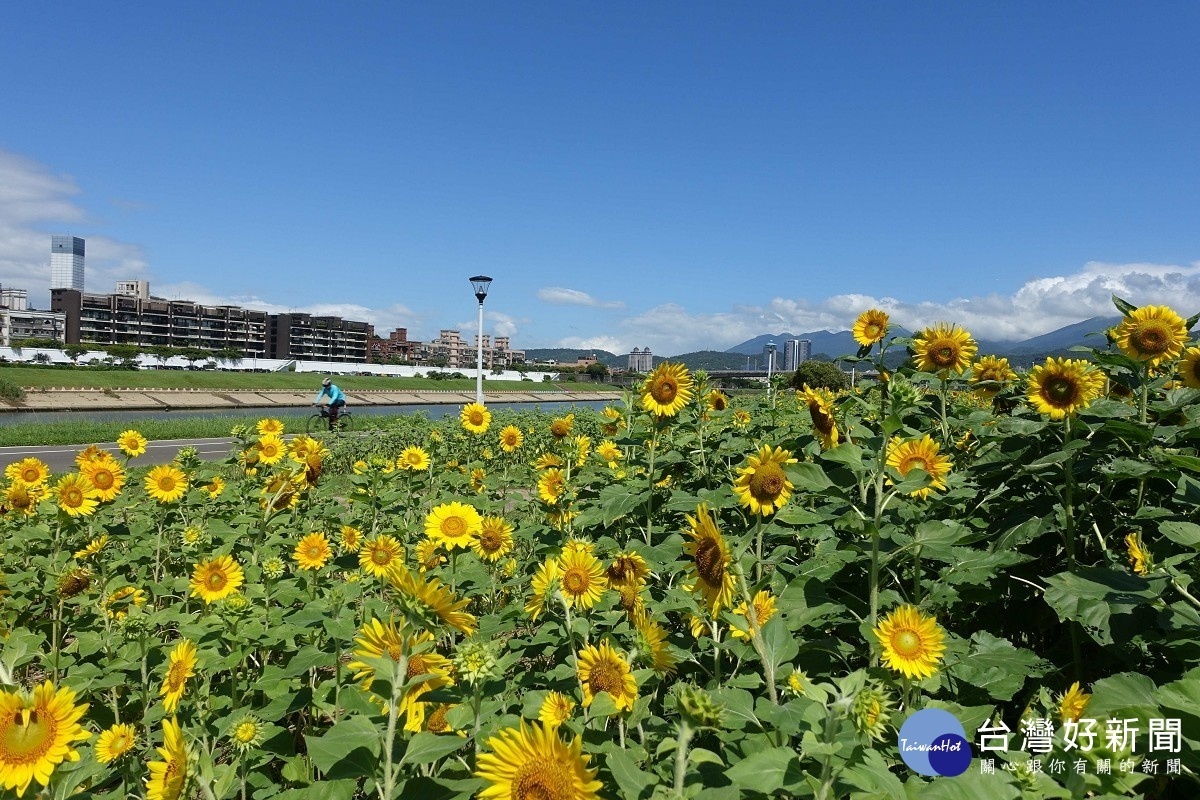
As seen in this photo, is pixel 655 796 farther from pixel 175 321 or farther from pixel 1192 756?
pixel 175 321

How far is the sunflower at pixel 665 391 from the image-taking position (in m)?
3.23

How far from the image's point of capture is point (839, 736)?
1179 millimetres

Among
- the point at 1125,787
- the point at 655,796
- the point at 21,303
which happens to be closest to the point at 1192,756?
the point at 1125,787

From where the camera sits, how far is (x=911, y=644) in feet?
5.53

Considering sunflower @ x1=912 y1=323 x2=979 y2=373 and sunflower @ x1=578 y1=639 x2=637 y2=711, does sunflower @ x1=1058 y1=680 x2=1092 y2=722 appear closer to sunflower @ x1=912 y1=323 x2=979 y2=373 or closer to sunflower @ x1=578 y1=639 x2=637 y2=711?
sunflower @ x1=578 y1=639 x2=637 y2=711

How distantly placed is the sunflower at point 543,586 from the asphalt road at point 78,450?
10.1 meters

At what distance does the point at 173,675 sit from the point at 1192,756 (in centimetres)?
260

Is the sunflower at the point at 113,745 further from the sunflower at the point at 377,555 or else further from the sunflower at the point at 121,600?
the sunflower at the point at 121,600

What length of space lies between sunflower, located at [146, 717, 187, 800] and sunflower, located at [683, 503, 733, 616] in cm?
135

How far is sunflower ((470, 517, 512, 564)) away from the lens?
316 cm

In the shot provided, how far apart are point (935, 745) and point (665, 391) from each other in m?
2.16

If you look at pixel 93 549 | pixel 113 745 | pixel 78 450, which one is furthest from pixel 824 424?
pixel 78 450

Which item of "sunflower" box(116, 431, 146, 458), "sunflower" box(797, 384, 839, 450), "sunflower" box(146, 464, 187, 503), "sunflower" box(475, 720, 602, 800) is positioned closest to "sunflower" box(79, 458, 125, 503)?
"sunflower" box(146, 464, 187, 503)

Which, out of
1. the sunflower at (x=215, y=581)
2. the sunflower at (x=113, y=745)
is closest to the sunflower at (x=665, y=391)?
the sunflower at (x=215, y=581)
